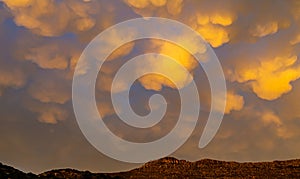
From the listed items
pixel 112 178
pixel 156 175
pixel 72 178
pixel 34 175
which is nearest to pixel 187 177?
pixel 156 175

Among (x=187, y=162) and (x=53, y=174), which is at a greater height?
(x=187, y=162)

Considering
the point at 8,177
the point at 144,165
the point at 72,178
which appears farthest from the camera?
the point at 144,165

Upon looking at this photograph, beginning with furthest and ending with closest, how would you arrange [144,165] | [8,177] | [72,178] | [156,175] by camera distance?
1. [144,165]
2. [156,175]
3. [72,178]
4. [8,177]

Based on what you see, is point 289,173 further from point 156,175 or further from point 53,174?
point 53,174

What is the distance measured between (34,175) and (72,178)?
3.96 meters

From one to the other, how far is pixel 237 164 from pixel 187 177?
24.3ft

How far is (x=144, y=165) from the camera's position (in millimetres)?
67062

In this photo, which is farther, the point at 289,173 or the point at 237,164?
the point at 237,164

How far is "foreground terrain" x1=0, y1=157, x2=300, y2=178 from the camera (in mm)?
59219

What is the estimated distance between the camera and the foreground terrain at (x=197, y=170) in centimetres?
5922

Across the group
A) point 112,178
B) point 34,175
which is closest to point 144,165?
point 112,178

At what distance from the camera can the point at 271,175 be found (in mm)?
59469

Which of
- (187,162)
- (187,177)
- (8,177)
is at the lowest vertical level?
(8,177)

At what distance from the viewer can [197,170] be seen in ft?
207
